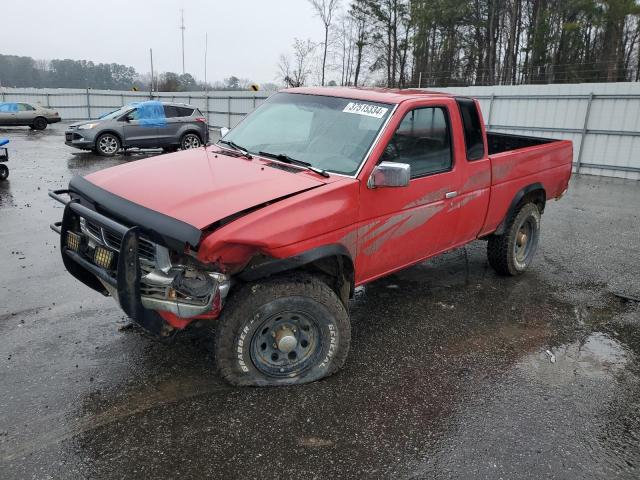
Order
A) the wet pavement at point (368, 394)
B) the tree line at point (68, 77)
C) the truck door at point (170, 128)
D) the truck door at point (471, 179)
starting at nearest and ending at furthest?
the wet pavement at point (368, 394) < the truck door at point (471, 179) < the truck door at point (170, 128) < the tree line at point (68, 77)

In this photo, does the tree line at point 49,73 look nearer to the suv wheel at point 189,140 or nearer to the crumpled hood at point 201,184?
the suv wheel at point 189,140

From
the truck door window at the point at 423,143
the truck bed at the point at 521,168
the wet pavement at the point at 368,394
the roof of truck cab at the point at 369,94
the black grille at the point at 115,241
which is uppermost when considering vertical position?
the roof of truck cab at the point at 369,94

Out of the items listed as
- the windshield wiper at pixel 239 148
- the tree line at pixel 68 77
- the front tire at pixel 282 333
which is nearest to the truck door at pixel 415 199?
the front tire at pixel 282 333

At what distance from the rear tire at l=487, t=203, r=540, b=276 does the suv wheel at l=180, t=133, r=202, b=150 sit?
12.9 meters

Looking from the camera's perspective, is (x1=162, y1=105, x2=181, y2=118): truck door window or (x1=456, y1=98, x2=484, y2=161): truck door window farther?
(x1=162, y1=105, x2=181, y2=118): truck door window

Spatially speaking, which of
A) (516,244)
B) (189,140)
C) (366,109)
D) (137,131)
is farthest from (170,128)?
(366,109)

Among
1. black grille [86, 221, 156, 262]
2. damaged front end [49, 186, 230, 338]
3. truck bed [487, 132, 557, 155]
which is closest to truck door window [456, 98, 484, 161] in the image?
truck bed [487, 132, 557, 155]

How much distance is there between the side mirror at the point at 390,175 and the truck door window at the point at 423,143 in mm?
288

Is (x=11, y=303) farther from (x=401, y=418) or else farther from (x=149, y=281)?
(x=401, y=418)

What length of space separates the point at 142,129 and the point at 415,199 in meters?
13.9

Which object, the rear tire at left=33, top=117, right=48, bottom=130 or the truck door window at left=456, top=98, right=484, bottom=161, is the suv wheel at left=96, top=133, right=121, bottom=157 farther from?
the truck door window at left=456, top=98, right=484, bottom=161

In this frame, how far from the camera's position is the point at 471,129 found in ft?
15.1

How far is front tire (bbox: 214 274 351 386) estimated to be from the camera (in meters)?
3.09

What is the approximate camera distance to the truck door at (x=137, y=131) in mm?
15672
